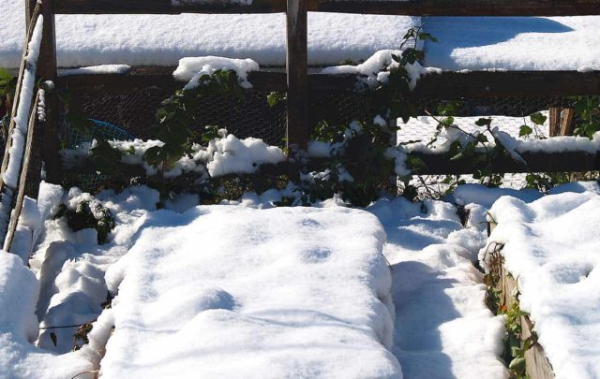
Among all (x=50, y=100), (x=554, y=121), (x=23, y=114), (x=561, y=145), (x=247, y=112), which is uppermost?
(x=23, y=114)

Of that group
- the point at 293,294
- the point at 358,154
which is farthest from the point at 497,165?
the point at 293,294

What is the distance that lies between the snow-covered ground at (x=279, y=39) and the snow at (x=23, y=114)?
212cm

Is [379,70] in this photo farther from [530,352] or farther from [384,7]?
[530,352]

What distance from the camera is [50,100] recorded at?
5512 mm

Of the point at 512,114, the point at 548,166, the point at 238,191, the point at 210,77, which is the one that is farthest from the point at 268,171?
the point at 512,114

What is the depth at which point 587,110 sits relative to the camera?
5652 millimetres

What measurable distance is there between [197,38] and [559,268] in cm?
421

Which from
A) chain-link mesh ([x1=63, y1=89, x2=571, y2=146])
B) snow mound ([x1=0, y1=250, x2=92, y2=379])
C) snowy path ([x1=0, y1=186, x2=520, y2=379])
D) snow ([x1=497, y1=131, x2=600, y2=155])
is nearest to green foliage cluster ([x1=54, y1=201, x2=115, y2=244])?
snowy path ([x1=0, y1=186, x2=520, y2=379])

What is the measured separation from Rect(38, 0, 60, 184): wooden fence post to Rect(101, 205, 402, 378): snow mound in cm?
125

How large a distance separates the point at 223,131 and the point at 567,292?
106 inches

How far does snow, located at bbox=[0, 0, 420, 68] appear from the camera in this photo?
277 inches

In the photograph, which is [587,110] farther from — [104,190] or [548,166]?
[104,190]

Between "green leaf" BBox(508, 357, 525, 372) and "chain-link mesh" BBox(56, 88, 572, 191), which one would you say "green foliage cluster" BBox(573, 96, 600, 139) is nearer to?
"chain-link mesh" BBox(56, 88, 572, 191)

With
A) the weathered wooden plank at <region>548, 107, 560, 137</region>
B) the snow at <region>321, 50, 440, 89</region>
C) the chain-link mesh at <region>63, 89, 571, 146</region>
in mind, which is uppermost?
the snow at <region>321, 50, 440, 89</region>
